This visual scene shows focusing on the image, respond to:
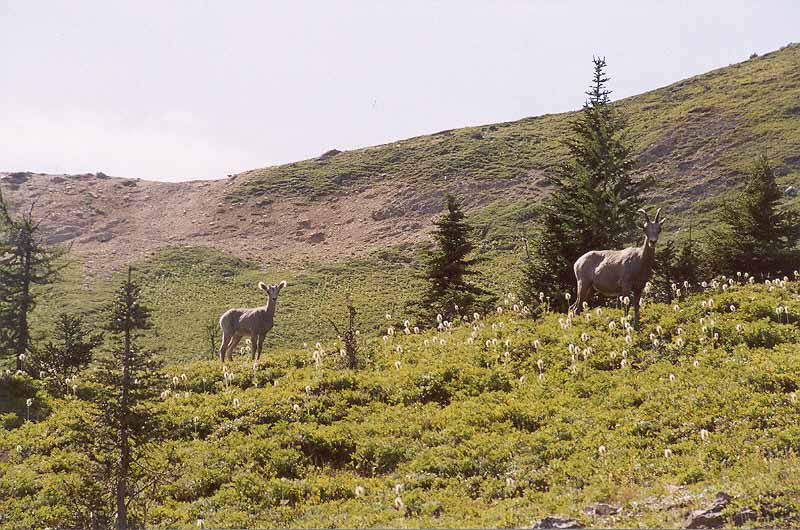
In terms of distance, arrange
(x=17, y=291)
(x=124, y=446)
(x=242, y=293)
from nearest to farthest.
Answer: (x=124, y=446), (x=17, y=291), (x=242, y=293)

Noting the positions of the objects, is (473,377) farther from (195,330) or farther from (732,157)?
(732,157)

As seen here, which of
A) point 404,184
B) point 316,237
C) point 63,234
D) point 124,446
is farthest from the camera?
point 404,184

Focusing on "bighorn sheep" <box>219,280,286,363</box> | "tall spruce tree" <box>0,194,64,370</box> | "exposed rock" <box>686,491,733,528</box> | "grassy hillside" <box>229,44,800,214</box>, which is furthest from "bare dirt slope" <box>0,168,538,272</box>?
"exposed rock" <box>686,491,733,528</box>

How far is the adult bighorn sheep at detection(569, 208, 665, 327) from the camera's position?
715 inches

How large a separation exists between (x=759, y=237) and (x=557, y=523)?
26900 millimetres

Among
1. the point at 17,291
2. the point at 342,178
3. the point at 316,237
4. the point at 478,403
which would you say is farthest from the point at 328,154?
the point at 478,403

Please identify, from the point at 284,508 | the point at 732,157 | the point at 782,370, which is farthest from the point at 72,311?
the point at 732,157

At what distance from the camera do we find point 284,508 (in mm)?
11547

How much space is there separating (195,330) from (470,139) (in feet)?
250

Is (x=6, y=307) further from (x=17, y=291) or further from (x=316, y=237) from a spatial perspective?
(x=316, y=237)

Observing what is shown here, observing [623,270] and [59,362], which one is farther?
[59,362]

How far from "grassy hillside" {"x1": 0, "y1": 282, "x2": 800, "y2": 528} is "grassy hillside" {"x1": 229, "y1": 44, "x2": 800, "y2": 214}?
53874 millimetres

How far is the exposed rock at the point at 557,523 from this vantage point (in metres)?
9.09

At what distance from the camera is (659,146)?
83.9 m
